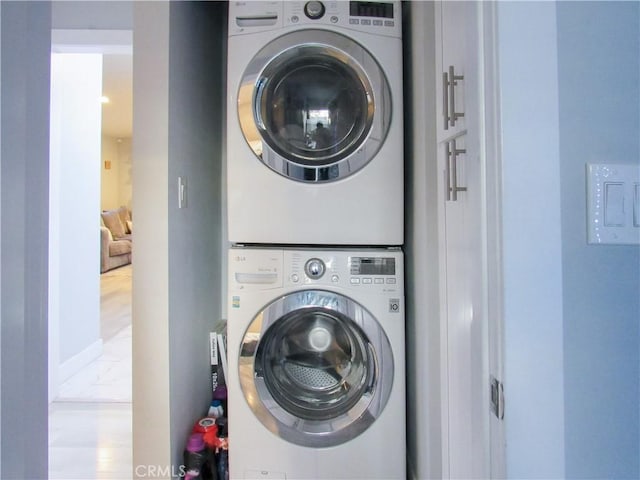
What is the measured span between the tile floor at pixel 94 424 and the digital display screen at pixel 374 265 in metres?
1.33

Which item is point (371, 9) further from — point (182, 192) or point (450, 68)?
point (182, 192)

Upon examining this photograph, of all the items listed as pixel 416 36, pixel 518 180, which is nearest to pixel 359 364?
pixel 518 180

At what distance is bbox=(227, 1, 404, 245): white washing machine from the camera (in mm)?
1257

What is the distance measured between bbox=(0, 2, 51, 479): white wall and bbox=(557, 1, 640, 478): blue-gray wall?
82 centimetres

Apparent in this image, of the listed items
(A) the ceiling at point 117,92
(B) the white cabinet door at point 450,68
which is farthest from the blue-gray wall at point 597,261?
(A) the ceiling at point 117,92

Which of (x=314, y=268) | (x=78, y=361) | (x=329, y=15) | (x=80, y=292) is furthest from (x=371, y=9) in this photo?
(x=78, y=361)

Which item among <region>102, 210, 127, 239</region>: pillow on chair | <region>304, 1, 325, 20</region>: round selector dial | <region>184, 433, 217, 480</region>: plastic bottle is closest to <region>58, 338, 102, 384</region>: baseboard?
<region>184, 433, 217, 480</region>: plastic bottle

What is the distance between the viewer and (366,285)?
1.24 m

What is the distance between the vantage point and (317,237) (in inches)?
51.0

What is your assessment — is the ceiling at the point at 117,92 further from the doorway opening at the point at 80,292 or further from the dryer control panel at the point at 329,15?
the dryer control panel at the point at 329,15

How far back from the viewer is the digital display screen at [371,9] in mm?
1269

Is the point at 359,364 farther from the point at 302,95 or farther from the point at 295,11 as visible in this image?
the point at 295,11

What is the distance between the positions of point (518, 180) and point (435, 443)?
0.91 meters

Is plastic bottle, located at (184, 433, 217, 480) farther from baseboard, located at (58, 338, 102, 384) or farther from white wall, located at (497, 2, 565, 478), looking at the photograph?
baseboard, located at (58, 338, 102, 384)
